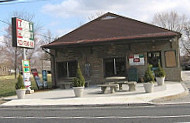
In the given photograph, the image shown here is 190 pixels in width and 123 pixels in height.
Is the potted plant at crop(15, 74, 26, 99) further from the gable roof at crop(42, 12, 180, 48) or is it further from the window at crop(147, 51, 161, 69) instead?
the window at crop(147, 51, 161, 69)

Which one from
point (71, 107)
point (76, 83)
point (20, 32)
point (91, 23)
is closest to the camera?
point (71, 107)

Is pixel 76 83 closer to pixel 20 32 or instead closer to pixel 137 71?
pixel 20 32

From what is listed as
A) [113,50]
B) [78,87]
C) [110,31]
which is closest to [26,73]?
[78,87]

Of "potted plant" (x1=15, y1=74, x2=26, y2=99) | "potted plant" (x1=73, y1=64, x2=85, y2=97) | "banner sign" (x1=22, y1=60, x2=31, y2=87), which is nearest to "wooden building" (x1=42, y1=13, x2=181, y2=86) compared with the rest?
"banner sign" (x1=22, y1=60, x2=31, y2=87)

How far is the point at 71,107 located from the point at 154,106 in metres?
3.69

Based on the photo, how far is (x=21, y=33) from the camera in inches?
682

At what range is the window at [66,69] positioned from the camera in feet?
73.3

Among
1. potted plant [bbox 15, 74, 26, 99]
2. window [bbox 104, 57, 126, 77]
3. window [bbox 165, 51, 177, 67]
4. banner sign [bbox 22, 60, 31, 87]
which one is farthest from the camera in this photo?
window [bbox 104, 57, 126, 77]

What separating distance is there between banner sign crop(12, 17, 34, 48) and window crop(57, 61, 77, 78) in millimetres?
4886

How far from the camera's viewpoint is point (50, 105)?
464 inches

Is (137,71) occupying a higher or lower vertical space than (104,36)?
lower

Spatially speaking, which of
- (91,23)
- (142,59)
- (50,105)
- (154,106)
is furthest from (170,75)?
(50,105)

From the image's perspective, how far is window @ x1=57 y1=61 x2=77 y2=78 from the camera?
22344 millimetres

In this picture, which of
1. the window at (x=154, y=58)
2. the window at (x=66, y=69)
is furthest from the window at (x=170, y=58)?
the window at (x=66, y=69)
